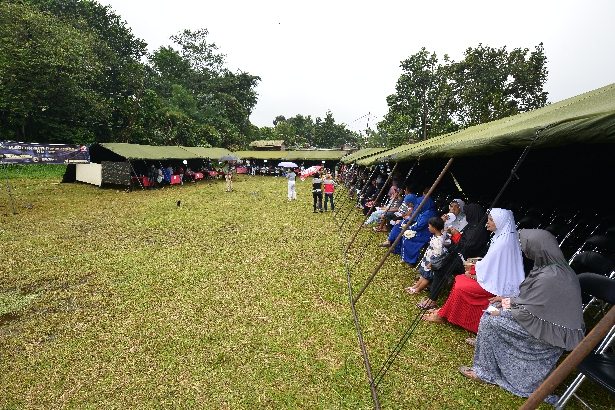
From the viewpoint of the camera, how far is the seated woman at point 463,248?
430 centimetres

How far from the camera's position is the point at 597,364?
2355mm

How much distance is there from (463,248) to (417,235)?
1.51 metres

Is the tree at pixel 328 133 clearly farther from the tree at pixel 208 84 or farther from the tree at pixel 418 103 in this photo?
the tree at pixel 418 103

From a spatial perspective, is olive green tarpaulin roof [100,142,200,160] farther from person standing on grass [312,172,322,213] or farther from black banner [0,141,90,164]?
person standing on grass [312,172,322,213]

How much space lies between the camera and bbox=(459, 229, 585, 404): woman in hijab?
2.64 m

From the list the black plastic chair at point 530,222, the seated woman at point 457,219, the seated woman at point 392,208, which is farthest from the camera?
the seated woman at point 392,208

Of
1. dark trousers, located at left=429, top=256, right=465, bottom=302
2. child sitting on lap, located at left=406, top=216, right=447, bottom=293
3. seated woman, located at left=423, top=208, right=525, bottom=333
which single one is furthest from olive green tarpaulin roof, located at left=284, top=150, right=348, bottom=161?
seated woman, located at left=423, top=208, right=525, bottom=333

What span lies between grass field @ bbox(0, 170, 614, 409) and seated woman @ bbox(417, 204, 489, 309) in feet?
1.57

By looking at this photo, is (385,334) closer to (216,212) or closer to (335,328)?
(335,328)

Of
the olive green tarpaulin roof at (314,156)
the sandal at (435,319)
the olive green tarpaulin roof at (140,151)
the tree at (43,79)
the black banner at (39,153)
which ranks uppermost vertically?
the tree at (43,79)

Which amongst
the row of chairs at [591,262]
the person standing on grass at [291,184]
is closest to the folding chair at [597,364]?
the row of chairs at [591,262]

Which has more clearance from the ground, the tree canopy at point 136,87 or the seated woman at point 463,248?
the tree canopy at point 136,87

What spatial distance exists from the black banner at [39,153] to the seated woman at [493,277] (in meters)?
14.4

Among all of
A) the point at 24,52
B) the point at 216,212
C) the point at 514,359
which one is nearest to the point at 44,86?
the point at 24,52
